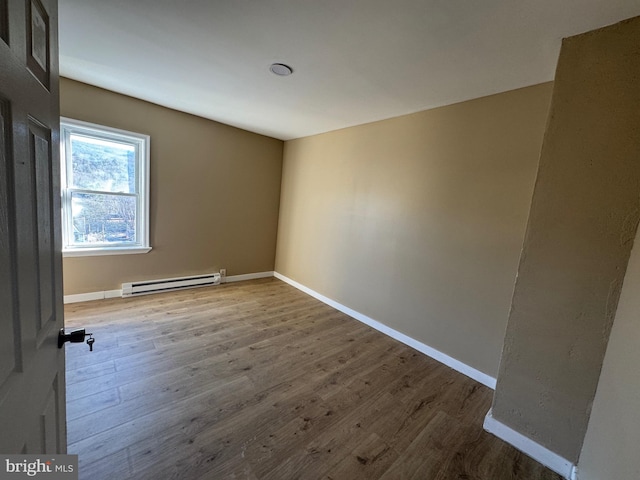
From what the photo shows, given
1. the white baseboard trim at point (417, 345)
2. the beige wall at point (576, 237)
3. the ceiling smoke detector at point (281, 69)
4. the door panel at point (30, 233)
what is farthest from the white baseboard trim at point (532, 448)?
the ceiling smoke detector at point (281, 69)

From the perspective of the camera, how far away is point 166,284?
358cm

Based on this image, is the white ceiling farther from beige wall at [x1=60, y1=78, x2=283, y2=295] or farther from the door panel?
the door panel

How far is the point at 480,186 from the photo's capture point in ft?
7.29

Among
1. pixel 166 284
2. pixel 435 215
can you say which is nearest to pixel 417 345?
pixel 435 215

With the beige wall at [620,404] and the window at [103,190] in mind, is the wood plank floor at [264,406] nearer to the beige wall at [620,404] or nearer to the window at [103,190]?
the beige wall at [620,404]

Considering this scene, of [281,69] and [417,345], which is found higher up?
[281,69]

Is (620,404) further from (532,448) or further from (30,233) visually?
(30,233)

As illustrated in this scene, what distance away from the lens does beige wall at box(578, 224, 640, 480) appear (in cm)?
101

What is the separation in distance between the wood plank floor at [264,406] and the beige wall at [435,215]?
17.9 inches

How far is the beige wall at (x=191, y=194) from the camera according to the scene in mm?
3002

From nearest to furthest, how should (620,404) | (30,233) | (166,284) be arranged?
(30,233) < (620,404) < (166,284)

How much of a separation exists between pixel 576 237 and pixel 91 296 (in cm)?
447

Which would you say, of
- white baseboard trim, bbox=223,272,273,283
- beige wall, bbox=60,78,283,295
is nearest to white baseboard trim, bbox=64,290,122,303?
beige wall, bbox=60,78,283,295

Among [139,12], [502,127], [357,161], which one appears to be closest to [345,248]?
[357,161]
